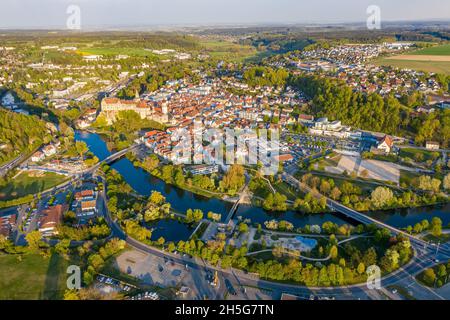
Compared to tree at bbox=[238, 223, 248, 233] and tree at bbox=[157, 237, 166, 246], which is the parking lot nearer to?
tree at bbox=[157, 237, 166, 246]

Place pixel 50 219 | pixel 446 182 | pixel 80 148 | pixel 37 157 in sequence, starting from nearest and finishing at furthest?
pixel 50 219 < pixel 446 182 < pixel 37 157 < pixel 80 148

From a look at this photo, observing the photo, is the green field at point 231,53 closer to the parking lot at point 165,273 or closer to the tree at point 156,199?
the tree at point 156,199

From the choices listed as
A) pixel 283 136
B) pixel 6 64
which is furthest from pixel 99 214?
pixel 6 64

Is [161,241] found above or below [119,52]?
below

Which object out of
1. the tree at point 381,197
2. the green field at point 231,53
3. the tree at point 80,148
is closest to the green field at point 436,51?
the green field at point 231,53

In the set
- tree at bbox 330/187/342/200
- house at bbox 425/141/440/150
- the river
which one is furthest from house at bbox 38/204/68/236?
house at bbox 425/141/440/150

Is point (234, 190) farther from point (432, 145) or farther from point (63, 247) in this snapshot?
point (432, 145)

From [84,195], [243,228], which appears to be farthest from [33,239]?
[243,228]

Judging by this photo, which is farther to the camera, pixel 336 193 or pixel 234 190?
pixel 234 190

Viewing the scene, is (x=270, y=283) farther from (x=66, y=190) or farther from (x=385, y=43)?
(x=385, y=43)
